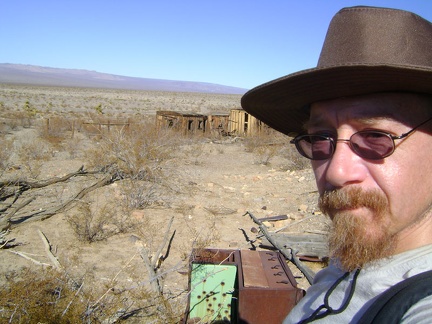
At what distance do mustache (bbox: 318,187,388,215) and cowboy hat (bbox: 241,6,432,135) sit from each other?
13.2 inches

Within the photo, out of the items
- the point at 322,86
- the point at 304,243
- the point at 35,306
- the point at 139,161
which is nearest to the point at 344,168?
the point at 322,86

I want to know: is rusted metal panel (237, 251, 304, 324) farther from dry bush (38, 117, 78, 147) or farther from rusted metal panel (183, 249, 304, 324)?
dry bush (38, 117, 78, 147)

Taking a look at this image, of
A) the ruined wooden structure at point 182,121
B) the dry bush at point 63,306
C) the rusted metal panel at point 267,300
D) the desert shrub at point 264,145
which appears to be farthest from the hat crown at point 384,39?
the ruined wooden structure at point 182,121

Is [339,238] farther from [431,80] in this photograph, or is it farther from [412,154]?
[431,80]

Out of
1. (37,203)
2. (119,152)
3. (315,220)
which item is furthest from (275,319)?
(119,152)

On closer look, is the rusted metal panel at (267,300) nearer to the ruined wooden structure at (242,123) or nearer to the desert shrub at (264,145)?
the desert shrub at (264,145)

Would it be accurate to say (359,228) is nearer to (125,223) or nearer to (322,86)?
(322,86)

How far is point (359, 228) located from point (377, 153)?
0.25 metres

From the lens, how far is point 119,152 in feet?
34.3

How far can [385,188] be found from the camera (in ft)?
4.14

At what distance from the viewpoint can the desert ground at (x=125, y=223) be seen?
4250mm

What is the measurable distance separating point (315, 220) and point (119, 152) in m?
5.35

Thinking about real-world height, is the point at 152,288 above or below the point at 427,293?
below

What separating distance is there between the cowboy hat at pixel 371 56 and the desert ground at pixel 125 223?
3000 mm
